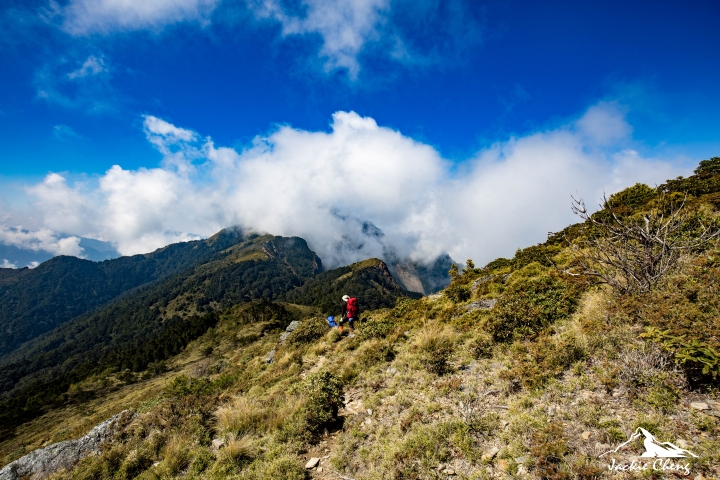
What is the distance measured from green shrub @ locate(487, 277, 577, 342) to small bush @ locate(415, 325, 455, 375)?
173 centimetres

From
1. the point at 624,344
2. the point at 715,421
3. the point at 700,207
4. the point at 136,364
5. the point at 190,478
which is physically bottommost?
the point at 136,364

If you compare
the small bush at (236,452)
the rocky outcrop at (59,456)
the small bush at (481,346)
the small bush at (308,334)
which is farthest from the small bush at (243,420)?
the small bush at (308,334)

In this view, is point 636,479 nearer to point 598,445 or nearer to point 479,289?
point 598,445

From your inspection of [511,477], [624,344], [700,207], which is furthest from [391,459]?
[700,207]

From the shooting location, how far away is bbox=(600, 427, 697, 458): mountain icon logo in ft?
16.4

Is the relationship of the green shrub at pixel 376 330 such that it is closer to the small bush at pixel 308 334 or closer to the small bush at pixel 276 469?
the small bush at pixel 308 334

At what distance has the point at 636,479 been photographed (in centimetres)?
475

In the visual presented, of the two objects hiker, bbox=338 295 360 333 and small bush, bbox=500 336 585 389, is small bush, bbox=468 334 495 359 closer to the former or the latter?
small bush, bbox=500 336 585 389

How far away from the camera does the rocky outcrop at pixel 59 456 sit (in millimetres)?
11305

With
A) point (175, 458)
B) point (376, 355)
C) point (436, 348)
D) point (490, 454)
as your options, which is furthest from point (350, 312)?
point (490, 454)

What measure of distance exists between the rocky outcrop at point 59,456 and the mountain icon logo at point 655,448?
1616 cm

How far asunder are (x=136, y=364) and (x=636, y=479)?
11420 cm

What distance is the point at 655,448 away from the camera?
5.24m

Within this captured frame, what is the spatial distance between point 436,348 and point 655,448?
22.4 ft
